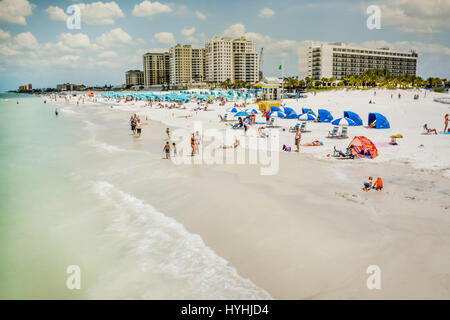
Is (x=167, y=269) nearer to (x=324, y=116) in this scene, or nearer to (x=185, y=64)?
(x=324, y=116)

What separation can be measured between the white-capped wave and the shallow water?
0.02 m

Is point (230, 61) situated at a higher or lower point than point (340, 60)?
higher

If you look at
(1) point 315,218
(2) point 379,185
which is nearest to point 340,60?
(2) point 379,185

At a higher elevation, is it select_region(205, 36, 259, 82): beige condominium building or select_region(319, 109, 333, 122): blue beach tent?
select_region(205, 36, 259, 82): beige condominium building

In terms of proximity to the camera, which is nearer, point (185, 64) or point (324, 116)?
point (324, 116)

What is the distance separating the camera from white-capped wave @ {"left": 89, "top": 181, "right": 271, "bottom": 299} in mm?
6176

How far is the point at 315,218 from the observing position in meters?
8.92

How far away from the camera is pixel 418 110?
32219 millimetres

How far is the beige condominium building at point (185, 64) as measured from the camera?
174 meters

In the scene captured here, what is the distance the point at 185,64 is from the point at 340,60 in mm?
85088

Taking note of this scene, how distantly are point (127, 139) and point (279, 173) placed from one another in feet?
49.3

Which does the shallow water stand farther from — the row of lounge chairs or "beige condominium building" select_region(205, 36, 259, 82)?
"beige condominium building" select_region(205, 36, 259, 82)
